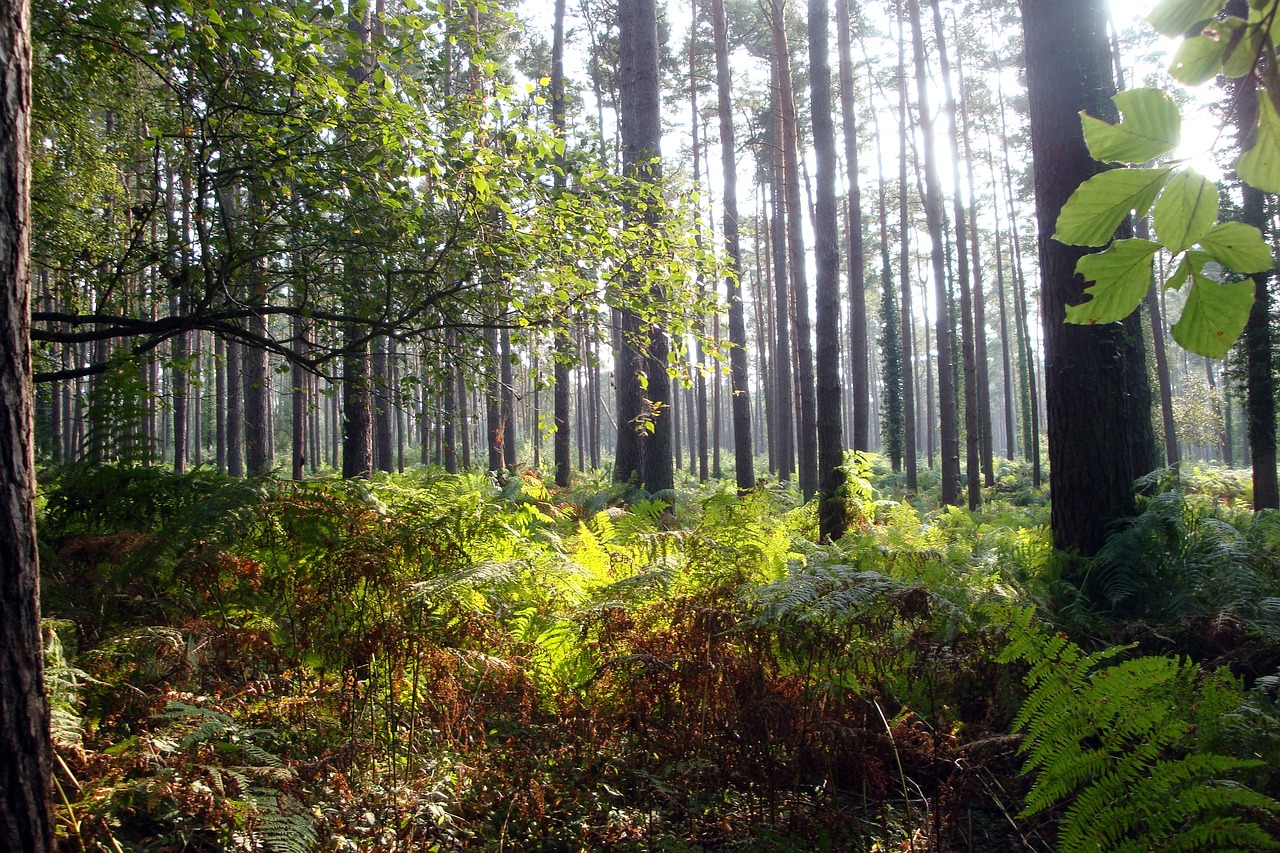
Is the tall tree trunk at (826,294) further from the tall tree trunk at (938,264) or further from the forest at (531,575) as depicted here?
the tall tree trunk at (938,264)

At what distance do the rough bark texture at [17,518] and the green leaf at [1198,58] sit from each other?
2.35m

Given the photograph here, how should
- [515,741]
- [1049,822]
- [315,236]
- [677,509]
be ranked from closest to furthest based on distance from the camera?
1. [1049,822]
2. [515,741]
3. [315,236]
4. [677,509]

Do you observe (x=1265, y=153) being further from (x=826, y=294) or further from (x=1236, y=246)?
(x=826, y=294)

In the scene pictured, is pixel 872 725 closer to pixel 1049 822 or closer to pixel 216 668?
pixel 1049 822

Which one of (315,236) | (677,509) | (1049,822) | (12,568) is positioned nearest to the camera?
(12,568)

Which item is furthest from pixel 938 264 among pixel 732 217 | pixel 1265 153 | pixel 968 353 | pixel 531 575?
pixel 1265 153

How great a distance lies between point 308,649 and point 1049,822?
3.15m

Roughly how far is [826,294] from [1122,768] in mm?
7547

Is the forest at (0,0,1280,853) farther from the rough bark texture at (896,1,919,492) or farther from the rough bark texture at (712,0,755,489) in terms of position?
the rough bark texture at (896,1,919,492)

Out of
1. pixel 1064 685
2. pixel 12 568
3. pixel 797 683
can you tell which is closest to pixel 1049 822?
pixel 1064 685

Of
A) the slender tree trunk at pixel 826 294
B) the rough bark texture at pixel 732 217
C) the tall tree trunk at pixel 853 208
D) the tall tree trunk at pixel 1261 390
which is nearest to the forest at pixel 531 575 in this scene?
the slender tree trunk at pixel 826 294

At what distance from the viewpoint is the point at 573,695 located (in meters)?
3.40

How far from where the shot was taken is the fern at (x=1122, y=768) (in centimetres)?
199

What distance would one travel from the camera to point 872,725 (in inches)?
132
